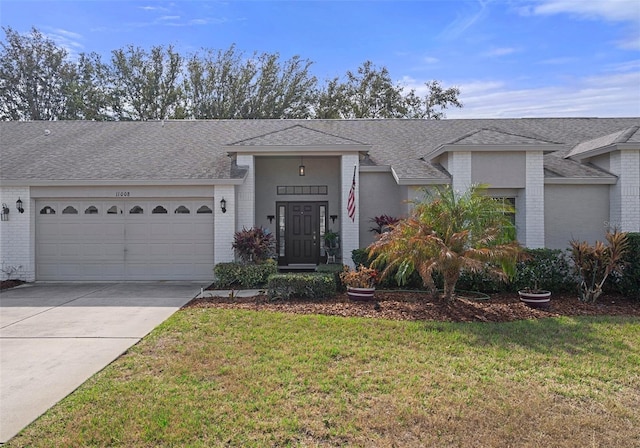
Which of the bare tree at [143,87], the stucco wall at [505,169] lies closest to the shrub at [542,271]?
the stucco wall at [505,169]

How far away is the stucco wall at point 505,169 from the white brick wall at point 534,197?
0.15 meters

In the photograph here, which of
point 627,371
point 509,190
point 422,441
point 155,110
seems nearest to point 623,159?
point 509,190

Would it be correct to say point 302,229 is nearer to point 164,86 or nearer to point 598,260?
point 598,260

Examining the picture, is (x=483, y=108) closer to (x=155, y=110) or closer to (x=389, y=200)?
(x=389, y=200)

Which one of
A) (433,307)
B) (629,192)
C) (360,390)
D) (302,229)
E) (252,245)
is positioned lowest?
(360,390)

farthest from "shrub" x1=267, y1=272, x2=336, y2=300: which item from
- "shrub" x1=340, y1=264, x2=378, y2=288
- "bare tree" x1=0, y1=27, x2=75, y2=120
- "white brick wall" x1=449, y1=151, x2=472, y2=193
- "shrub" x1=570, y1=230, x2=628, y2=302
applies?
"bare tree" x1=0, y1=27, x2=75, y2=120

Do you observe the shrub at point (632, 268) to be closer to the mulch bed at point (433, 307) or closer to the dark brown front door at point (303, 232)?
the mulch bed at point (433, 307)

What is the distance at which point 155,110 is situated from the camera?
3200 centimetres

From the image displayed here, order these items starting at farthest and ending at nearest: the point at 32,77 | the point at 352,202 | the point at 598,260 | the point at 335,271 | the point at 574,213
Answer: the point at 32,77, the point at 574,213, the point at 352,202, the point at 335,271, the point at 598,260

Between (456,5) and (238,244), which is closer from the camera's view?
(456,5)

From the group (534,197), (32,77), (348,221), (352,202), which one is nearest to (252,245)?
(348,221)

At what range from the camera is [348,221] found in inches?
492

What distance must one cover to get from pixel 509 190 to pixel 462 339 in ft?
22.8

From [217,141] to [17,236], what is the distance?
6.52 metres
